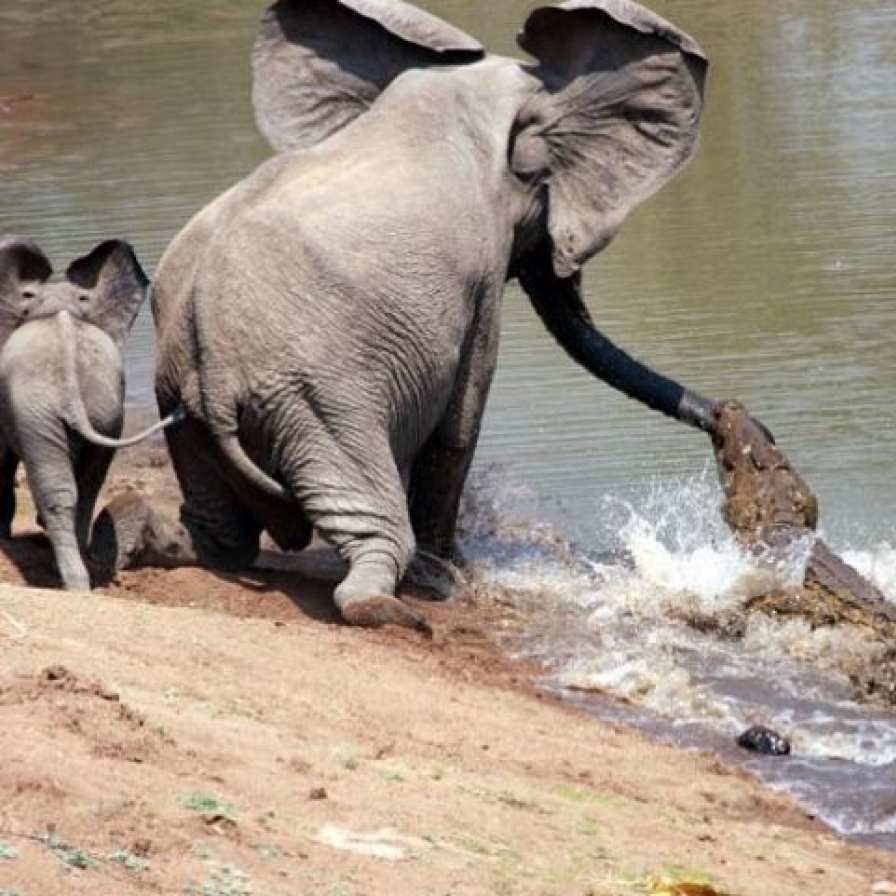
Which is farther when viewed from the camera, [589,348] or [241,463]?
[589,348]

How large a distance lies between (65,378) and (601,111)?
2.70 m

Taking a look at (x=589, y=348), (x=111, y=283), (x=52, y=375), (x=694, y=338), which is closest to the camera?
(x=52, y=375)

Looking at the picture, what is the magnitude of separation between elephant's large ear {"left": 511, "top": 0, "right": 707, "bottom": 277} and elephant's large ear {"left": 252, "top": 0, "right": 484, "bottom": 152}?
346 millimetres

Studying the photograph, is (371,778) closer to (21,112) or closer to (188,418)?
(188,418)

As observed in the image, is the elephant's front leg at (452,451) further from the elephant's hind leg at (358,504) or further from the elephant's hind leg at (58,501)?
the elephant's hind leg at (58,501)

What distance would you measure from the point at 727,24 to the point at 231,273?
17.1 m

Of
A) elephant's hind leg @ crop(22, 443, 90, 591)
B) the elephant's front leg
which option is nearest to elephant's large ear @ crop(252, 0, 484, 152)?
the elephant's front leg

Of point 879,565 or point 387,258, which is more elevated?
point 387,258

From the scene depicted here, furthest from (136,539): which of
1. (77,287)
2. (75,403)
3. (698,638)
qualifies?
(698,638)

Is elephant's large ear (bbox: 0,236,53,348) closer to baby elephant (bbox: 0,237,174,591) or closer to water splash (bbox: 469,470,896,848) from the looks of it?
baby elephant (bbox: 0,237,174,591)

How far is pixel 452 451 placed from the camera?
35.1ft

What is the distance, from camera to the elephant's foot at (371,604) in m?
9.44

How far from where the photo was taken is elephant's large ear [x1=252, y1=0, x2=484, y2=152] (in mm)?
11062

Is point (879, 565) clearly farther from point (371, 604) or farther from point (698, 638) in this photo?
point (371, 604)
